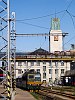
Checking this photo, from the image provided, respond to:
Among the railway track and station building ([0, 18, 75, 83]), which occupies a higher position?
station building ([0, 18, 75, 83])

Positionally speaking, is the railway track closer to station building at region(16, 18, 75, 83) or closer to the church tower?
the church tower

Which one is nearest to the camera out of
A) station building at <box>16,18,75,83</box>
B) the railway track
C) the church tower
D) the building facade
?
the railway track

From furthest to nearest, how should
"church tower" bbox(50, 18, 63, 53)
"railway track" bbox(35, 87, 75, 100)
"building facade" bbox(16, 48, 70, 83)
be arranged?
"building facade" bbox(16, 48, 70, 83) → "church tower" bbox(50, 18, 63, 53) → "railway track" bbox(35, 87, 75, 100)

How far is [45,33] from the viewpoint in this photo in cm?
5359

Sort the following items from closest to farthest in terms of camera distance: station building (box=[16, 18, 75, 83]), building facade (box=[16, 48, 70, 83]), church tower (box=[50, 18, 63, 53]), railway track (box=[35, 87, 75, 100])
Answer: railway track (box=[35, 87, 75, 100])
church tower (box=[50, 18, 63, 53])
station building (box=[16, 18, 75, 83])
building facade (box=[16, 48, 70, 83])

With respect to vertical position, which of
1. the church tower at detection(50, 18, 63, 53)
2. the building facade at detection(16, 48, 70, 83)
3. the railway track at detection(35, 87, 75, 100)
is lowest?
the railway track at detection(35, 87, 75, 100)

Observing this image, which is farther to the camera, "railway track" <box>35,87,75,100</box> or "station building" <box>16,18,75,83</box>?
"station building" <box>16,18,75,83</box>

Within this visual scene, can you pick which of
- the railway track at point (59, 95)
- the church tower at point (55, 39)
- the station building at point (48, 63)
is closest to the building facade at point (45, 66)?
the station building at point (48, 63)

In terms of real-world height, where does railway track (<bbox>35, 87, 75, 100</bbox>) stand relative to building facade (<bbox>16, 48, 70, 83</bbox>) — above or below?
below

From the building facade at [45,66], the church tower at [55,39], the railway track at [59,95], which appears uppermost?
the church tower at [55,39]

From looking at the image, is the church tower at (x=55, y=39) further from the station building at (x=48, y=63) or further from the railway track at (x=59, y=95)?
the railway track at (x=59, y=95)

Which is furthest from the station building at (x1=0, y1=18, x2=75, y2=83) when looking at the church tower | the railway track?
the railway track

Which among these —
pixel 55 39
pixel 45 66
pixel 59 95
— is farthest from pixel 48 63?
pixel 59 95

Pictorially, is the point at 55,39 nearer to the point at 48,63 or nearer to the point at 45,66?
the point at 48,63
